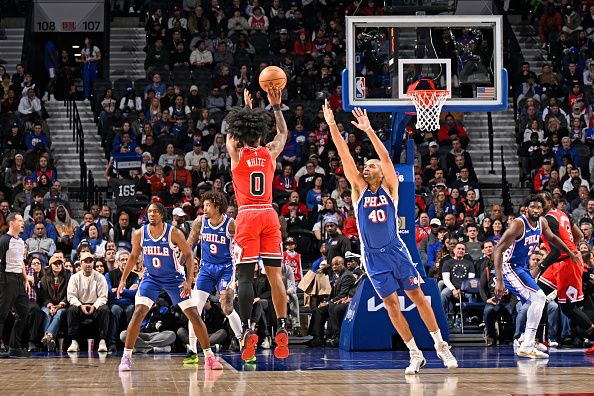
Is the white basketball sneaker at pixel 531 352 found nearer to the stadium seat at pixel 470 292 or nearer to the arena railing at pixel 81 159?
the stadium seat at pixel 470 292

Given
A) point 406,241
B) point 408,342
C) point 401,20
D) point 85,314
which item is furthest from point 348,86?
point 85,314

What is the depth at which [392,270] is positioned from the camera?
1051 centimetres

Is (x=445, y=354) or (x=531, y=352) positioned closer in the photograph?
(x=445, y=354)

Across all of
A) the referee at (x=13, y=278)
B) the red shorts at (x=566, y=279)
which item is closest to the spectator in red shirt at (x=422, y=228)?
the red shorts at (x=566, y=279)

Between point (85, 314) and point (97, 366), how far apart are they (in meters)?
3.03

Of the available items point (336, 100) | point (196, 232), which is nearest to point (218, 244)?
point (196, 232)

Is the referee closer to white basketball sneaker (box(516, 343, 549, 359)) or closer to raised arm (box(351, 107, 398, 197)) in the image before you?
raised arm (box(351, 107, 398, 197))

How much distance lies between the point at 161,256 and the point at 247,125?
201cm

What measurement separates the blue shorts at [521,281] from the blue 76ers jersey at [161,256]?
3.99 meters

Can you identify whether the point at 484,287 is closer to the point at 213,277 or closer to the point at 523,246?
the point at 523,246

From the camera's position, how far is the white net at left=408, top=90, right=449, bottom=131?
509 inches

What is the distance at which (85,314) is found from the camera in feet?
49.1

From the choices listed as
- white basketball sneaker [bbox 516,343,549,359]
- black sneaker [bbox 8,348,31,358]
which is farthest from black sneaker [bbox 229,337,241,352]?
white basketball sneaker [bbox 516,343,549,359]

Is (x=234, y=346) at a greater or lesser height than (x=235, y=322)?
lesser
